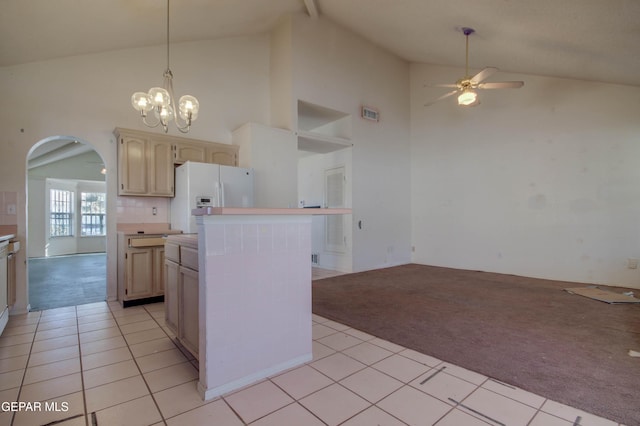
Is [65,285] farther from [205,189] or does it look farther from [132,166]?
[205,189]

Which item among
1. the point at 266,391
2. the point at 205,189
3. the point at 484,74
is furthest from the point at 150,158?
the point at 484,74

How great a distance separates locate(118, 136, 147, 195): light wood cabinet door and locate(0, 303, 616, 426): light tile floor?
1897 mm

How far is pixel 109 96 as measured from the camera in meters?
3.89

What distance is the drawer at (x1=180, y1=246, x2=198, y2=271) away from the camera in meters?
1.95

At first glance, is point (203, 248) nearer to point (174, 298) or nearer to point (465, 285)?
point (174, 298)

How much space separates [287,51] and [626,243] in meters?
5.97

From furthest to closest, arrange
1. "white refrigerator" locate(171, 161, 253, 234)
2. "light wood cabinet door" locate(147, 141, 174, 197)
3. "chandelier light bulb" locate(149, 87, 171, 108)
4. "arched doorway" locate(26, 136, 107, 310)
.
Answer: "arched doorway" locate(26, 136, 107, 310)
"light wood cabinet door" locate(147, 141, 174, 197)
"white refrigerator" locate(171, 161, 253, 234)
"chandelier light bulb" locate(149, 87, 171, 108)

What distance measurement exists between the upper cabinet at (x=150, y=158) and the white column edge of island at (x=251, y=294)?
274cm

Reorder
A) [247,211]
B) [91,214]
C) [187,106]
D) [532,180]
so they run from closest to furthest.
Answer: [247,211] → [187,106] → [532,180] → [91,214]

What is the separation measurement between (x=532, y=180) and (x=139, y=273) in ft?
20.3

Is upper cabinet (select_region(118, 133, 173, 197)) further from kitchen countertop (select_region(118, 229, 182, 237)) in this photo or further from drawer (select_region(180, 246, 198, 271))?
drawer (select_region(180, 246, 198, 271))

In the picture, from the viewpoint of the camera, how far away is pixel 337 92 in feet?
18.1

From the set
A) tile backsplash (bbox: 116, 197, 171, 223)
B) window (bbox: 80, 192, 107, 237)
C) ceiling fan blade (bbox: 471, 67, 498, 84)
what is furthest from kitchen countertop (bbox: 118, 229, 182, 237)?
window (bbox: 80, 192, 107, 237)

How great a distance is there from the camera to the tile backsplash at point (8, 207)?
129 inches
